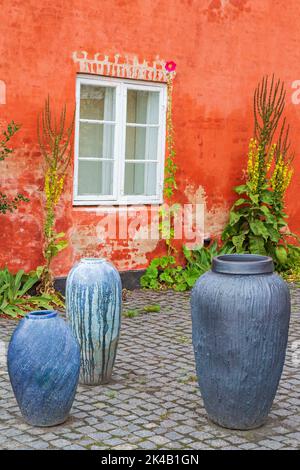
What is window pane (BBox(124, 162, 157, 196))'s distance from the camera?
9.55 meters

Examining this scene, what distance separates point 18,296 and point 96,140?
2.21 meters

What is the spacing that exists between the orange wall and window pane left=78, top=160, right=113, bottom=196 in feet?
1.04

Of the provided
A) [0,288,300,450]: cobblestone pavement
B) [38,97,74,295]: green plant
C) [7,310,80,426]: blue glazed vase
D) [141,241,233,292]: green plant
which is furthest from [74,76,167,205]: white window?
[7,310,80,426]: blue glazed vase

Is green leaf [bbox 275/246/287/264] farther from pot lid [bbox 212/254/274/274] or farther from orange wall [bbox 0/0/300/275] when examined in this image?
pot lid [bbox 212/254/274/274]

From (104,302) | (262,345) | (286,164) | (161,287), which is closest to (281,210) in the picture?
(286,164)

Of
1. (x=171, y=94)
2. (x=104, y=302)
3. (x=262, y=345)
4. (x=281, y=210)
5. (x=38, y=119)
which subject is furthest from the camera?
(x=281, y=210)

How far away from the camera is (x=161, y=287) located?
31.8 ft

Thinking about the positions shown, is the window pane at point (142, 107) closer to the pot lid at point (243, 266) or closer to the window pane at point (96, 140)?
the window pane at point (96, 140)

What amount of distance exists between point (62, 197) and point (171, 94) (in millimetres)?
2028

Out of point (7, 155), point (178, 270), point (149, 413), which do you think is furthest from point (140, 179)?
point (149, 413)

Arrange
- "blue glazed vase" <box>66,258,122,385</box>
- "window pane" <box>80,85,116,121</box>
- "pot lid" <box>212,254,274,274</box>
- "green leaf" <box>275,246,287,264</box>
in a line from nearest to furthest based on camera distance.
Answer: "pot lid" <box>212,254,274,274</box> → "blue glazed vase" <box>66,258,122,385</box> → "window pane" <box>80,85,116,121</box> → "green leaf" <box>275,246,287,264</box>

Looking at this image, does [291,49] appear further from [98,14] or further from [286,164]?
[98,14]

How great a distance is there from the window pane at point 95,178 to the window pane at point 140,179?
0.85 ft

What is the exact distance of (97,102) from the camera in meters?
9.19
